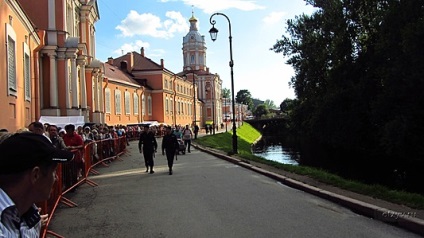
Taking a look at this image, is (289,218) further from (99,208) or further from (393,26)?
(393,26)

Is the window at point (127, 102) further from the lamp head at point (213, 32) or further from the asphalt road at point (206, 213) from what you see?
the asphalt road at point (206, 213)

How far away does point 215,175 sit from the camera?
15164 mm

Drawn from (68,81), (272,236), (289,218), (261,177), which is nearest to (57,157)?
(272,236)

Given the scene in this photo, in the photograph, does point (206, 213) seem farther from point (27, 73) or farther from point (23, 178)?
point (27, 73)

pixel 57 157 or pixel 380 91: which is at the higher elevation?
pixel 380 91

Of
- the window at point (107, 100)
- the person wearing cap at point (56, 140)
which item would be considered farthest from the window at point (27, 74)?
the window at point (107, 100)

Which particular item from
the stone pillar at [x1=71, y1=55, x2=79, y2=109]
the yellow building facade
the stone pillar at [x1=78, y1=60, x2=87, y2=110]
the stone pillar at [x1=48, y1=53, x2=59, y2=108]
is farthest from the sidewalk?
the stone pillar at [x1=78, y1=60, x2=87, y2=110]

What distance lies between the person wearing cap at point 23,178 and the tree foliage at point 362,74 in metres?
23.3

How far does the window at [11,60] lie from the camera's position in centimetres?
1748

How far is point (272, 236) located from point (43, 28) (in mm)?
29585

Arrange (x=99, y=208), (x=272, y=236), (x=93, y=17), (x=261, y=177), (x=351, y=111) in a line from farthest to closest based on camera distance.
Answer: (x=93, y=17) < (x=351, y=111) < (x=261, y=177) < (x=99, y=208) < (x=272, y=236)

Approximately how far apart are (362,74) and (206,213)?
24.6 metres

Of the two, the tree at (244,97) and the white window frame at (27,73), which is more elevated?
the tree at (244,97)

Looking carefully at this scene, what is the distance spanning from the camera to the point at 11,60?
18.7 meters
